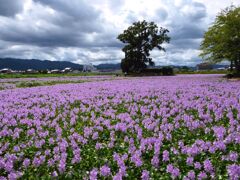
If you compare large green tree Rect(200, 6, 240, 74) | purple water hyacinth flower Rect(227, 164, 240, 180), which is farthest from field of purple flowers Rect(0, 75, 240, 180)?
large green tree Rect(200, 6, 240, 74)

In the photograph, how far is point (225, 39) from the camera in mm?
43344

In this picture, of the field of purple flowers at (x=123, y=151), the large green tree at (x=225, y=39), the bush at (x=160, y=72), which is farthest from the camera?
the bush at (x=160, y=72)

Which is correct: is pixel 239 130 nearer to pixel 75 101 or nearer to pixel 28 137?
pixel 28 137

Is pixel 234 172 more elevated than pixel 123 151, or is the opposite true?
pixel 234 172

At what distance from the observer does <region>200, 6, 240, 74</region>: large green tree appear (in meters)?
43.8

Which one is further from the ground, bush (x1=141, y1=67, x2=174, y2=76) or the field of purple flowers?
the field of purple flowers

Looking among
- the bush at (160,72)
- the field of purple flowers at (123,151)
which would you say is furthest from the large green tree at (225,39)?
the field of purple flowers at (123,151)

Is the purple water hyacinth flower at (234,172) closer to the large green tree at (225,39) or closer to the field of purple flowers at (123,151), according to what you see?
the field of purple flowers at (123,151)

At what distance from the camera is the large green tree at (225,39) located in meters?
43.8

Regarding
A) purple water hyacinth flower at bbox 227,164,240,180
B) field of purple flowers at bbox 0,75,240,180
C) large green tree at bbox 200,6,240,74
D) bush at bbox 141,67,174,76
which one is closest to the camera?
purple water hyacinth flower at bbox 227,164,240,180

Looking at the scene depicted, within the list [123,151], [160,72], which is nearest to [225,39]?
[160,72]

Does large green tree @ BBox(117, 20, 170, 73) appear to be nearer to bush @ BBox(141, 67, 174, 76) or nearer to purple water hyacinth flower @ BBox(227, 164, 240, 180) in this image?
bush @ BBox(141, 67, 174, 76)

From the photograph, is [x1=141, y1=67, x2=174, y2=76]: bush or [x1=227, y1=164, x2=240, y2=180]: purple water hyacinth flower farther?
[x1=141, y1=67, x2=174, y2=76]: bush

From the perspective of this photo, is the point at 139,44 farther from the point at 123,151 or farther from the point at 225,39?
the point at 123,151
